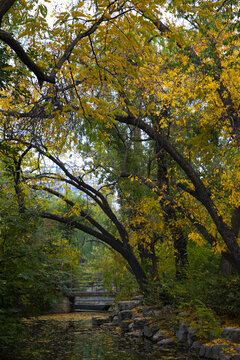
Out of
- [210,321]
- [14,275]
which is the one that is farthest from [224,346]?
[14,275]

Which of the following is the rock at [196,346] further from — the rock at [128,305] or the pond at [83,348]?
the rock at [128,305]

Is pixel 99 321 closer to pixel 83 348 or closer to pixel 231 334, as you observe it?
pixel 83 348

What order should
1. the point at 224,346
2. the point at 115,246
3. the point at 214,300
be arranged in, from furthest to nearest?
the point at 115,246, the point at 214,300, the point at 224,346

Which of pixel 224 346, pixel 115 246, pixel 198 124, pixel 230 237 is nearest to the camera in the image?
pixel 224 346

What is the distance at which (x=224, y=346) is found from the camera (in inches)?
280

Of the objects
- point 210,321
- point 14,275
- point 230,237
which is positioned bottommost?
point 210,321

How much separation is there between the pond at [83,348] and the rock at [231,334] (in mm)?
835

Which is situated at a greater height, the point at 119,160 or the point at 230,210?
the point at 119,160

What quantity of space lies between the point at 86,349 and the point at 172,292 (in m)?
2.97

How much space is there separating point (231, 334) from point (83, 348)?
376cm

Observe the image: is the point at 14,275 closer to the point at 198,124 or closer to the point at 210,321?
the point at 210,321

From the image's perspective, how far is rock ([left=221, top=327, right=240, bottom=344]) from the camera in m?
7.18

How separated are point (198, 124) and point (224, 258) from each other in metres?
4.00

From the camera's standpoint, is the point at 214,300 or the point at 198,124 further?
the point at 198,124
